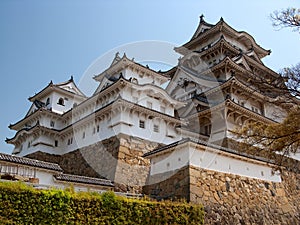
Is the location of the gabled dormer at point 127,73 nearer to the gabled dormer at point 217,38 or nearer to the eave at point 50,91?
the eave at point 50,91

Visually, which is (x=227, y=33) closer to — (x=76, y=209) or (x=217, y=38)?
(x=217, y=38)

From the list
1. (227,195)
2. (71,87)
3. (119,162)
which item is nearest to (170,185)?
(227,195)

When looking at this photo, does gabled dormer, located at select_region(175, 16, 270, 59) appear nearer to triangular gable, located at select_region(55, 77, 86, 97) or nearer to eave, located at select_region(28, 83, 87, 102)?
triangular gable, located at select_region(55, 77, 86, 97)

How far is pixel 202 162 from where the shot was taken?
43.5ft

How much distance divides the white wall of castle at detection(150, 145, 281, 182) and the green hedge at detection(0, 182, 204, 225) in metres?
2.50

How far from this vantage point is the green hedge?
7.66m

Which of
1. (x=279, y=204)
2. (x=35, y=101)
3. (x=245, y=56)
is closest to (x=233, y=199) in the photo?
(x=279, y=204)

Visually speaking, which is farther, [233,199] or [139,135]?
[139,135]

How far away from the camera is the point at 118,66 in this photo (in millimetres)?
23281

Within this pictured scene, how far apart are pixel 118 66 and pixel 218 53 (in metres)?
11.9

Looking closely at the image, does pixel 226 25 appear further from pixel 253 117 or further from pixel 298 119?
pixel 298 119

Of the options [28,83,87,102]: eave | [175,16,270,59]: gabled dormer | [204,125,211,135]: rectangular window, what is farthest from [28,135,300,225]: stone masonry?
[175,16,270,59]: gabled dormer

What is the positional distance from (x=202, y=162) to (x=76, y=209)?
256 inches

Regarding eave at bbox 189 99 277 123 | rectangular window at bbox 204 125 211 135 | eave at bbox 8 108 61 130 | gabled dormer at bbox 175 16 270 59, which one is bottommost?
rectangular window at bbox 204 125 211 135
